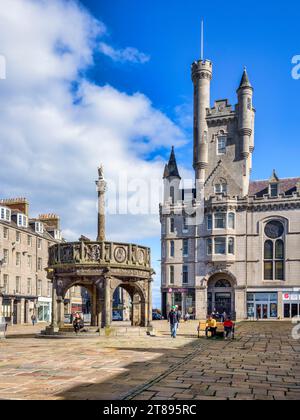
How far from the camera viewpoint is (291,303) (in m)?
56.8

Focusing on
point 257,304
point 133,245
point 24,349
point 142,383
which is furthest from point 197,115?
point 142,383

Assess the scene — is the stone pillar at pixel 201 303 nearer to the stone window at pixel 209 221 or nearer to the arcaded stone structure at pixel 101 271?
the stone window at pixel 209 221

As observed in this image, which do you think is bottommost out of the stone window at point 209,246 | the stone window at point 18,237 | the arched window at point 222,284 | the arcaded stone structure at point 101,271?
the arched window at point 222,284

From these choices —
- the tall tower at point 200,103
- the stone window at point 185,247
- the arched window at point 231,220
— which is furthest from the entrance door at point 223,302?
the tall tower at point 200,103

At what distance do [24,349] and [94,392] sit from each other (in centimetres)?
1096

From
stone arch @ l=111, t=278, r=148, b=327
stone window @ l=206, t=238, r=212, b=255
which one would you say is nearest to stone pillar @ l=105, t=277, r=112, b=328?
stone arch @ l=111, t=278, r=148, b=327

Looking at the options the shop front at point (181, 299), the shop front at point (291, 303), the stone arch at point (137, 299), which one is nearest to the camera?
the stone arch at point (137, 299)

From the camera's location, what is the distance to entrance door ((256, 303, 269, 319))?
2286 inches

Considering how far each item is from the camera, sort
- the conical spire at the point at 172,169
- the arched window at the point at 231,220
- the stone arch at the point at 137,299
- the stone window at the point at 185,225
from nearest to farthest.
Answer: the stone arch at the point at 137,299, the arched window at the point at 231,220, the stone window at the point at 185,225, the conical spire at the point at 172,169

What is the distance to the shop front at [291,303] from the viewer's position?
56781 mm

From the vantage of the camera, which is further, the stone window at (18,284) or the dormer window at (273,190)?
the dormer window at (273,190)

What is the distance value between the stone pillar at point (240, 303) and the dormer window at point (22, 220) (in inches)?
1078

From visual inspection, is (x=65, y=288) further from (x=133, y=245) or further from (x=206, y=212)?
(x=206, y=212)
